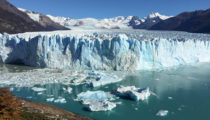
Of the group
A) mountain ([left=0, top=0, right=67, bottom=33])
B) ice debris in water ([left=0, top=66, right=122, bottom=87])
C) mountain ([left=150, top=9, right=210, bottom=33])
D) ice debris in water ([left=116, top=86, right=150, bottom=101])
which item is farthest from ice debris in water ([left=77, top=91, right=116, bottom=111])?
mountain ([left=150, top=9, right=210, bottom=33])

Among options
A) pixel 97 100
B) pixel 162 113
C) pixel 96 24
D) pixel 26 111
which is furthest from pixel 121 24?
pixel 26 111

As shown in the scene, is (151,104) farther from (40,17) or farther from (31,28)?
(40,17)

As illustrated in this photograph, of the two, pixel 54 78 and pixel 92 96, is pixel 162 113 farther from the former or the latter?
pixel 54 78

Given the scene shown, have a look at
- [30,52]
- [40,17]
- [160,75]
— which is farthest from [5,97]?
[40,17]

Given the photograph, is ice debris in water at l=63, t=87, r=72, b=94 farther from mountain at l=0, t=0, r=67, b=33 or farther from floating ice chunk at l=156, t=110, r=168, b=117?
mountain at l=0, t=0, r=67, b=33

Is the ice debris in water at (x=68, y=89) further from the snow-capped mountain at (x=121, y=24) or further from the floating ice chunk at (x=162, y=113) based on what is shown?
the snow-capped mountain at (x=121, y=24)
